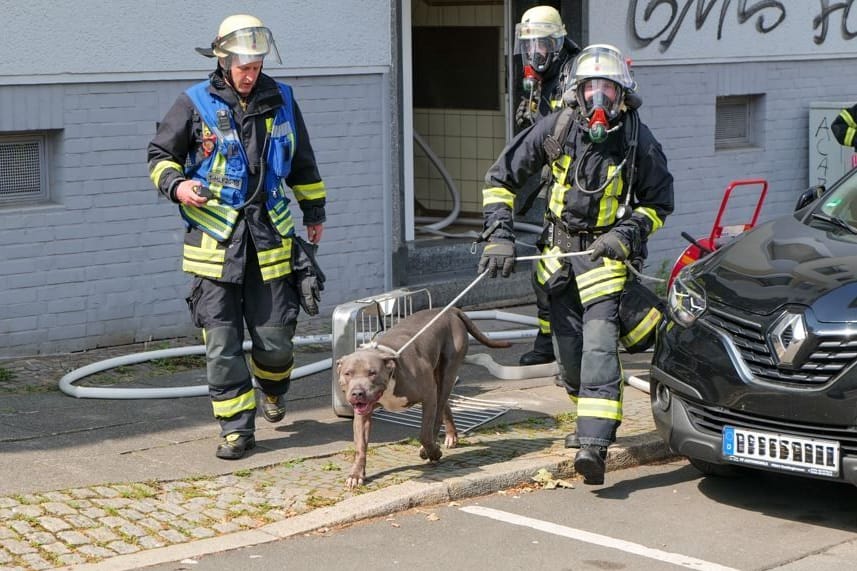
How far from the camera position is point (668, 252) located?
13.2 m

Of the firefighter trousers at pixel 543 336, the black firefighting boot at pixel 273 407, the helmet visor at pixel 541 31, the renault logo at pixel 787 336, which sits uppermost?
the helmet visor at pixel 541 31

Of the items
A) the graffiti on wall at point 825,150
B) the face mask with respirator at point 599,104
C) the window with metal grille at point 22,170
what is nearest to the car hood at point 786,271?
the face mask with respirator at point 599,104

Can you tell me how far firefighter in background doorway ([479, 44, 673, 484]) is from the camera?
21.6ft

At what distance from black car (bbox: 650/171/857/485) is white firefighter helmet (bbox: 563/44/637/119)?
3.01 ft

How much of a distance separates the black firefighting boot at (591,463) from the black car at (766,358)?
32 cm

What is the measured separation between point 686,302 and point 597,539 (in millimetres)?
1268

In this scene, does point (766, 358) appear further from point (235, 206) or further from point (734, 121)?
point (734, 121)

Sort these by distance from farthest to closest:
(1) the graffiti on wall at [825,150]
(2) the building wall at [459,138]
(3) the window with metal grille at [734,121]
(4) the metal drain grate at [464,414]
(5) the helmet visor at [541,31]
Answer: (1) the graffiti on wall at [825,150], (3) the window with metal grille at [734,121], (2) the building wall at [459,138], (5) the helmet visor at [541,31], (4) the metal drain grate at [464,414]

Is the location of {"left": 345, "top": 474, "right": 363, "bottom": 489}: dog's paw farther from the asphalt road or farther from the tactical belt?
the tactical belt

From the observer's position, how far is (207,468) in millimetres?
6750

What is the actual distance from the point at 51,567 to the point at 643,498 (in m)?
2.72

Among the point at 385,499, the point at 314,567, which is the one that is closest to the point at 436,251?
the point at 385,499

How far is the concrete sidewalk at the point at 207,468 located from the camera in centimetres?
577

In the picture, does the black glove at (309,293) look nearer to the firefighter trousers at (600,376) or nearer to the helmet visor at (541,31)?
the firefighter trousers at (600,376)
